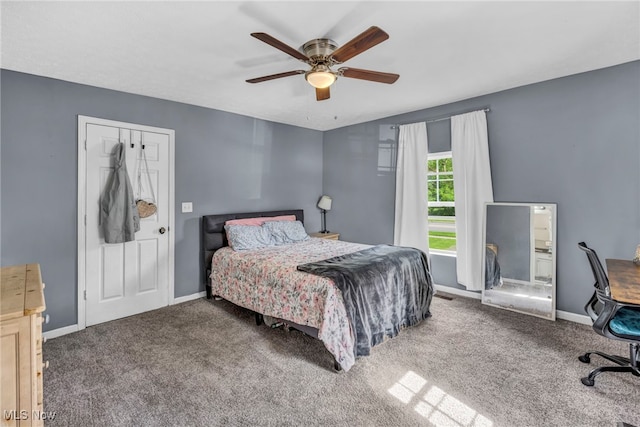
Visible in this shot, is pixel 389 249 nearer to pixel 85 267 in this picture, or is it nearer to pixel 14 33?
pixel 85 267

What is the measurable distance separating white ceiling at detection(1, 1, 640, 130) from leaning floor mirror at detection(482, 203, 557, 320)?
1.46m

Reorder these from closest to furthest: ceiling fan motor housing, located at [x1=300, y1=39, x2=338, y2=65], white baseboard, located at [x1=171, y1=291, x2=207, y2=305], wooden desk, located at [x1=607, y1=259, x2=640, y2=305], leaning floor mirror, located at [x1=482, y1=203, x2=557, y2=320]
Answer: wooden desk, located at [x1=607, y1=259, x2=640, y2=305] → ceiling fan motor housing, located at [x1=300, y1=39, x2=338, y2=65] → leaning floor mirror, located at [x1=482, y1=203, x2=557, y2=320] → white baseboard, located at [x1=171, y1=291, x2=207, y2=305]

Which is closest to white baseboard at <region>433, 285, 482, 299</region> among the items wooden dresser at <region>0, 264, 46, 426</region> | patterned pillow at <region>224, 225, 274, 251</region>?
patterned pillow at <region>224, 225, 274, 251</region>

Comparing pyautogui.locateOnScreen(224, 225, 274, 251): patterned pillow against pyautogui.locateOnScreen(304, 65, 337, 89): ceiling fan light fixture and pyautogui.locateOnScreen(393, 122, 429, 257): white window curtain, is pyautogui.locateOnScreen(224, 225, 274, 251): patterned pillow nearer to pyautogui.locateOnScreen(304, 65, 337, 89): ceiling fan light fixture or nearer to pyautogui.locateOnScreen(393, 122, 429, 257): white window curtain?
pyautogui.locateOnScreen(393, 122, 429, 257): white window curtain

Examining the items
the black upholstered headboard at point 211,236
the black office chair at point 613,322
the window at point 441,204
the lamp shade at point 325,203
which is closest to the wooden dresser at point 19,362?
the black upholstered headboard at point 211,236

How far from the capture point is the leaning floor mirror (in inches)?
128

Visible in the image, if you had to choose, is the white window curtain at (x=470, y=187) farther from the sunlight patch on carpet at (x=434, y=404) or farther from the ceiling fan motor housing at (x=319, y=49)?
the ceiling fan motor housing at (x=319, y=49)

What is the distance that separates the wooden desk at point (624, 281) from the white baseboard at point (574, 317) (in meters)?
0.87

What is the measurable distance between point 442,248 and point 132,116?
4.23 metres

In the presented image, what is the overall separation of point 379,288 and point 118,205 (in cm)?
279

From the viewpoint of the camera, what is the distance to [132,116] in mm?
3404

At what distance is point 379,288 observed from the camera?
8.69 ft

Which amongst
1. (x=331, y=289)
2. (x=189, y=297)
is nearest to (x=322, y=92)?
(x=331, y=289)

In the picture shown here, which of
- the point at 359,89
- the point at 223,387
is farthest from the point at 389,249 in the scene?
the point at 223,387
